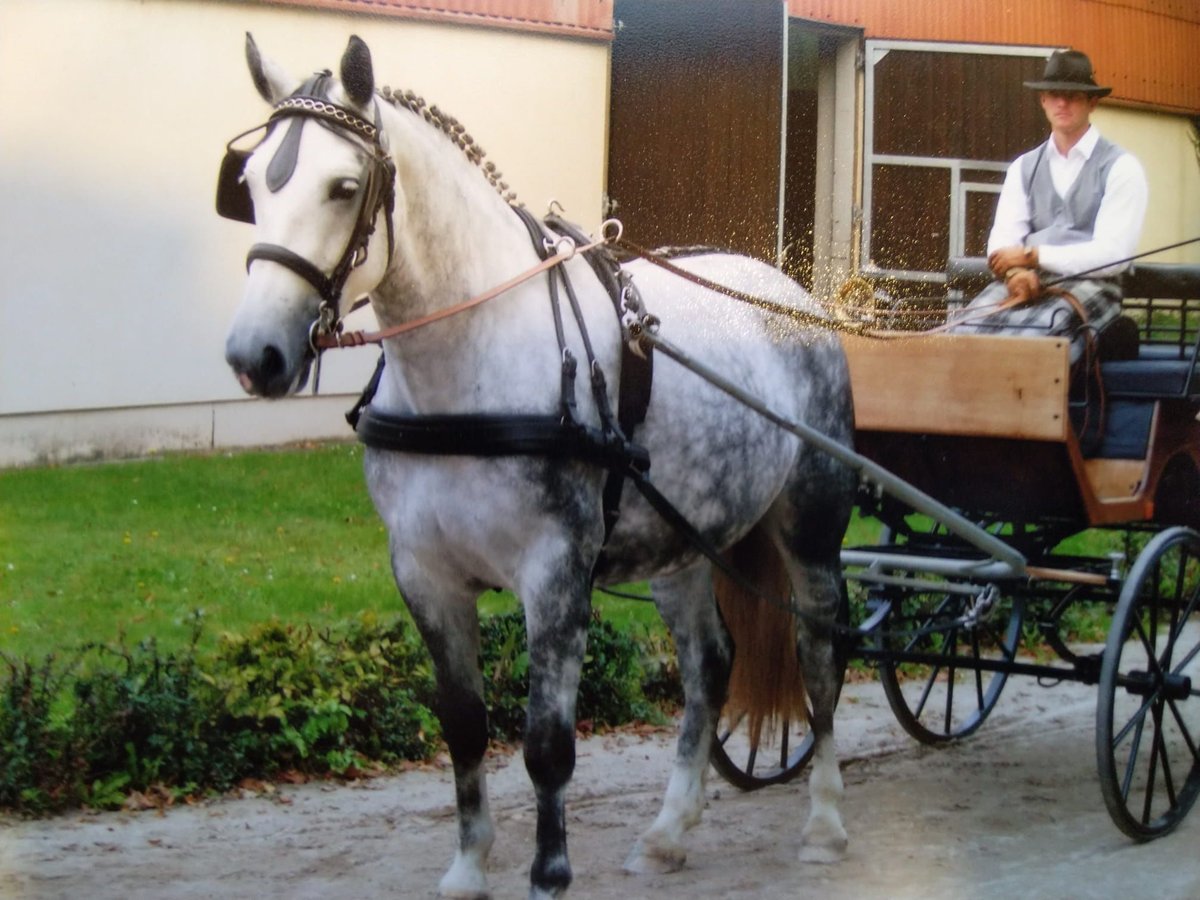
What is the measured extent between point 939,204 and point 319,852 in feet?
9.74

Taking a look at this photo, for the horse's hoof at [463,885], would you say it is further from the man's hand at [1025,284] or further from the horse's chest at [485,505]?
the man's hand at [1025,284]

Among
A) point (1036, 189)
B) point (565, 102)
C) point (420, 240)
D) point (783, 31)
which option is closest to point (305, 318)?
point (420, 240)

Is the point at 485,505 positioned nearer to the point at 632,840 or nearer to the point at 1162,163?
the point at 632,840

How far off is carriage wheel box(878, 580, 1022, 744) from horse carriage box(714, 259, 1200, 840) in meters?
0.02

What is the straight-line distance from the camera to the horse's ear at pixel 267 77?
329 centimetres

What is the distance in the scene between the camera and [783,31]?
4.84 meters

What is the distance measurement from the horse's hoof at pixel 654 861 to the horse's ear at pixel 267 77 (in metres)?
2.15

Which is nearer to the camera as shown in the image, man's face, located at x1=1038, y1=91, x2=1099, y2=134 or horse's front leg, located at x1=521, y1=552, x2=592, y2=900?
horse's front leg, located at x1=521, y1=552, x2=592, y2=900

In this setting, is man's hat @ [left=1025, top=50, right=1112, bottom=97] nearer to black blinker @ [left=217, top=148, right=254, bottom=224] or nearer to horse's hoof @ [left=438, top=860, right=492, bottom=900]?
black blinker @ [left=217, top=148, right=254, bottom=224]

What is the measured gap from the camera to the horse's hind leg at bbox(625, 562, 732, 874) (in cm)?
447

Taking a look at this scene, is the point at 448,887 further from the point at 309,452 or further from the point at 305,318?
the point at 305,318

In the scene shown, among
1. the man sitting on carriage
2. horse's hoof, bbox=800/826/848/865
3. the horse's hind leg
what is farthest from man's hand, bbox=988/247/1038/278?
horse's hoof, bbox=800/826/848/865

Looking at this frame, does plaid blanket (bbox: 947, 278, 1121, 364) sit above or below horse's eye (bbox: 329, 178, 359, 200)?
below

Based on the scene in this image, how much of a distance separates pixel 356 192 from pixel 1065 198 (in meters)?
2.68
